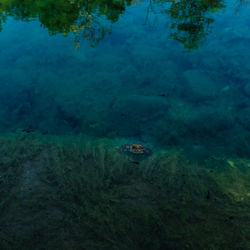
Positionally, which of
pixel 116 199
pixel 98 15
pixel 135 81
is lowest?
pixel 116 199

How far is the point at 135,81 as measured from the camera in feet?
13.6

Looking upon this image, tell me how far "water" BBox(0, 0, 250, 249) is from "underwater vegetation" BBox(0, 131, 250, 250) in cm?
2

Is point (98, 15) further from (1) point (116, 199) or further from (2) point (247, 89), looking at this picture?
(1) point (116, 199)

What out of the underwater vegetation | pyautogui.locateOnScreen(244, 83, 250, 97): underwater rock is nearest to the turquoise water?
pyautogui.locateOnScreen(244, 83, 250, 97): underwater rock

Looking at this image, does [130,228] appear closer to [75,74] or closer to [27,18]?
[75,74]

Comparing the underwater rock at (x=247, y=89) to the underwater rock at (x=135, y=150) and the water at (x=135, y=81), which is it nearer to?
the water at (x=135, y=81)

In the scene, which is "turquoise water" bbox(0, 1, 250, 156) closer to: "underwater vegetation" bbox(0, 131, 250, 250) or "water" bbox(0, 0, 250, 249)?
"water" bbox(0, 0, 250, 249)

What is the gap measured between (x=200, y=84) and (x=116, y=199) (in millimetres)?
2534

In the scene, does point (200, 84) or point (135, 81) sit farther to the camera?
point (135, 81)

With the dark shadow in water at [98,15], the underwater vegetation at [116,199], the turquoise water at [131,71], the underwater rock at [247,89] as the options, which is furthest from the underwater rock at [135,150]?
the dark shadow in water at [98,15]

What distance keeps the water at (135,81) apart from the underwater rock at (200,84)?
0.7 inches

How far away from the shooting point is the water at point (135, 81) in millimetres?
2865

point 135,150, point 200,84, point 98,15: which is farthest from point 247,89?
point 98,15

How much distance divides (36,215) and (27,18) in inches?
206
